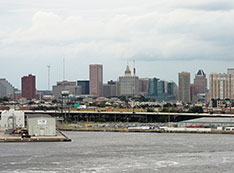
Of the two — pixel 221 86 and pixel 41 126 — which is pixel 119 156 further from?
pixel 221 86

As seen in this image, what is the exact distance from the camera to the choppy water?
3319 centimetres

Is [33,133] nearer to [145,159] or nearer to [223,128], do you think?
[145,159]

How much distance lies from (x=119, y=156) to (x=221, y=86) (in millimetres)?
163946

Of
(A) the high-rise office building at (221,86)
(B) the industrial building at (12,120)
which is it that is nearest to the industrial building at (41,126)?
(B) the industrial building at (12,120)

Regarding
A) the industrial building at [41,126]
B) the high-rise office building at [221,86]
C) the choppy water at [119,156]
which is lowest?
the choppy water at [119,156]

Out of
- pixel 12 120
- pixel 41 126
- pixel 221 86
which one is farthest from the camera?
pixel 221 86

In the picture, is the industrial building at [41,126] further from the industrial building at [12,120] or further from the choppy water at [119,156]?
the industrial building at [12,120]

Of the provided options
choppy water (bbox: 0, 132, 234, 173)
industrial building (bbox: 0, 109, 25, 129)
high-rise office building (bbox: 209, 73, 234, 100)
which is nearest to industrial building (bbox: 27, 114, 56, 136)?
choppy water (bbox: 0, 132, 234, 173)

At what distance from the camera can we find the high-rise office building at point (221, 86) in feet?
649

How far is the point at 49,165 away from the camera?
34.2 metres

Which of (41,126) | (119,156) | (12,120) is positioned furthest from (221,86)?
(119,156)

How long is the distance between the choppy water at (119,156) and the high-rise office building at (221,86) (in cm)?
15086

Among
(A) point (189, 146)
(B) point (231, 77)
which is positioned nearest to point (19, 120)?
(A) point (189, 146)

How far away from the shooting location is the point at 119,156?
126ft
